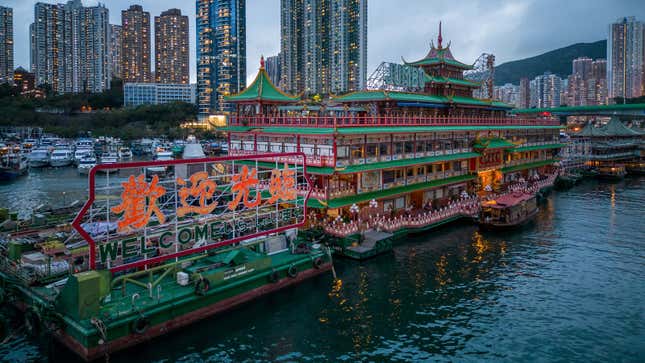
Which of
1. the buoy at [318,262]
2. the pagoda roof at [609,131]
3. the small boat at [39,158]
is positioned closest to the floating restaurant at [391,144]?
the buoy at [318,262]

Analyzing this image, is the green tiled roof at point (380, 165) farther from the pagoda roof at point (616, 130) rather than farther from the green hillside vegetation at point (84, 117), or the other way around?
the green hillside vegetation at point (84, 117)

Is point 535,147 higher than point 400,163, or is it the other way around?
point 535,147

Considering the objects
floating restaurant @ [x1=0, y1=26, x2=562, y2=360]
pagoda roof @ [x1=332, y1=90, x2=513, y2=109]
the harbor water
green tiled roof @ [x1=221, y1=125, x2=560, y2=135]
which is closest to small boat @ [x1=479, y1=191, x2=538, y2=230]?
floating restaurant @ [x1=0, y1=26, x2=562, y2=360]

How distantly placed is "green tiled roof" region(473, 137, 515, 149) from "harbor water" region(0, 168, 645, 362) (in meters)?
18.4

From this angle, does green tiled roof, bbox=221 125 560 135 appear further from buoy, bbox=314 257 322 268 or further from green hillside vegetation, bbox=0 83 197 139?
green hillside vegetation, bbox=0 83 197 139

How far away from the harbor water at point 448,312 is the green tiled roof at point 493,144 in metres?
18.4

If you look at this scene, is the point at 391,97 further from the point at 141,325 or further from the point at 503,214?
the point at 141,325

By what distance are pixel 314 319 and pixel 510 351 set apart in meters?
10.5

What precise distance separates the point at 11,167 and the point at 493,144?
87.2 m

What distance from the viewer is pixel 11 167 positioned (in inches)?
3543

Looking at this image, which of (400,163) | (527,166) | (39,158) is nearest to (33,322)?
(400,163)

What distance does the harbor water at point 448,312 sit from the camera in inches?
917

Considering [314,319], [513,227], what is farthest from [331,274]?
[513,227]

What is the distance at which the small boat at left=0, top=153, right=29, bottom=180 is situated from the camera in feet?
280
